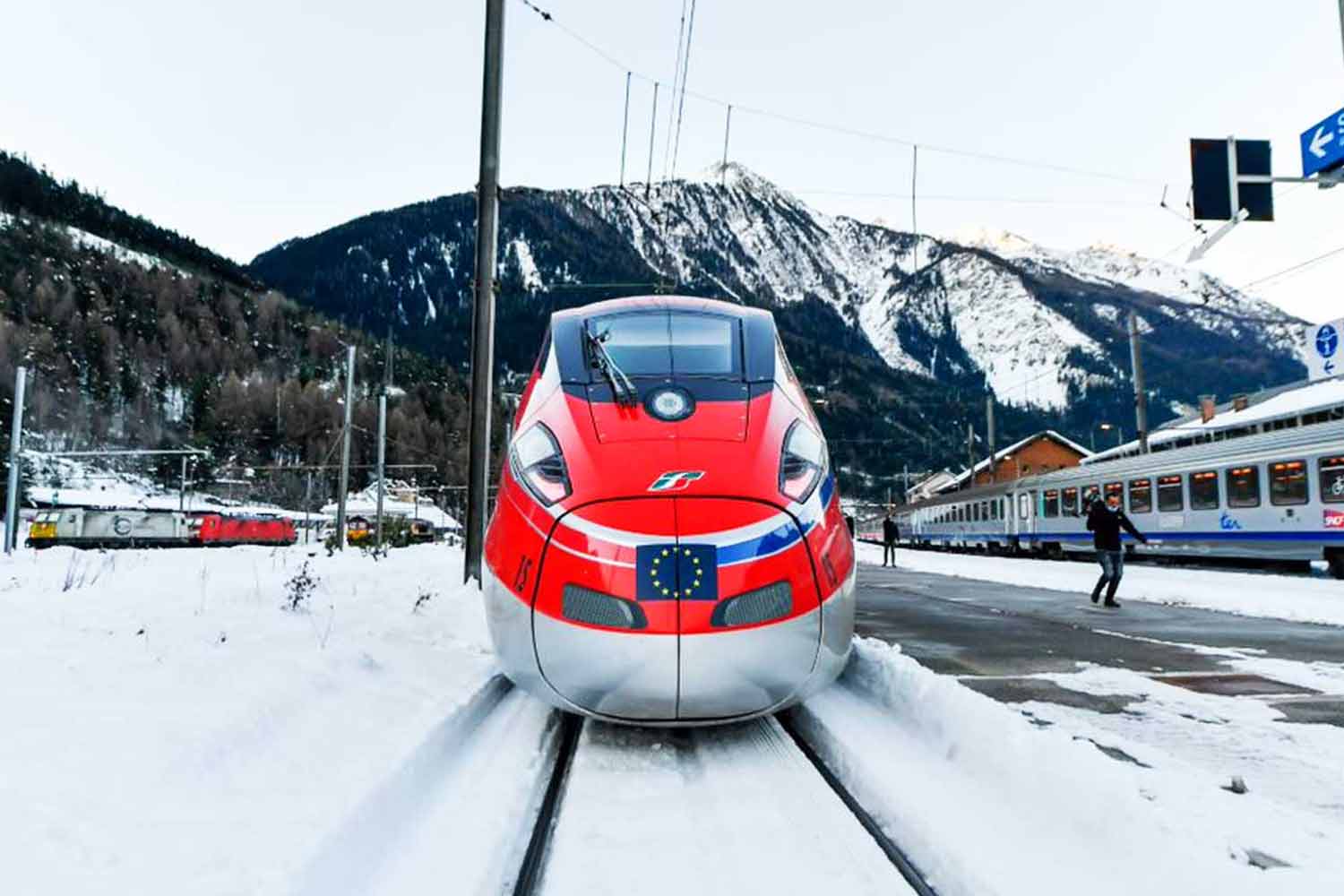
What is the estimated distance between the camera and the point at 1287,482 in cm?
1866

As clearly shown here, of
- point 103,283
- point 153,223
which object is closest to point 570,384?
point 103,283

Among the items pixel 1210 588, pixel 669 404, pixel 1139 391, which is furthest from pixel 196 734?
pixel 1139 391

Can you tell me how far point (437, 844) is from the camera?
8.85 ft

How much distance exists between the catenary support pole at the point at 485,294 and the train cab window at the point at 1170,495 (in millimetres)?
19466

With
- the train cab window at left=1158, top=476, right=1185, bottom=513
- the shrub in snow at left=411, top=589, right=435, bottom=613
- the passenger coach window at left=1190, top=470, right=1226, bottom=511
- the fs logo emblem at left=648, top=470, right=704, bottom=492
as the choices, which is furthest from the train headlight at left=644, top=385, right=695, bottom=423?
the train cab window at left=1158, top=476, right=1185, bottom=513

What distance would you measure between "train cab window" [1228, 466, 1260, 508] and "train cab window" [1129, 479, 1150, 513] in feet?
10.6

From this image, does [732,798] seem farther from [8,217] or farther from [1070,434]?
[8,217]

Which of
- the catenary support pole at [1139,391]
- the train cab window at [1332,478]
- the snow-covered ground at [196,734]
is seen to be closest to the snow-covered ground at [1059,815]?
the snow-covered ground at [196,734]

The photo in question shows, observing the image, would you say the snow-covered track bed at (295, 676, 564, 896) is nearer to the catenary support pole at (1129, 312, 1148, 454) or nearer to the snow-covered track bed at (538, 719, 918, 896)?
the snow-covered track bed at (538, 719, 918, 896)

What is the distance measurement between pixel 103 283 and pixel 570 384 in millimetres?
166037

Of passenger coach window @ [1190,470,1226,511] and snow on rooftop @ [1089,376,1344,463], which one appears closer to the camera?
passenger coach window @ [1190,470,1226,511]

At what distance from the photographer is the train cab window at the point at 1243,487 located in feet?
64.4

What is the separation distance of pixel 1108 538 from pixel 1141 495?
1404 cm

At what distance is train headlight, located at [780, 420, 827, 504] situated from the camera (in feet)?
12.6
